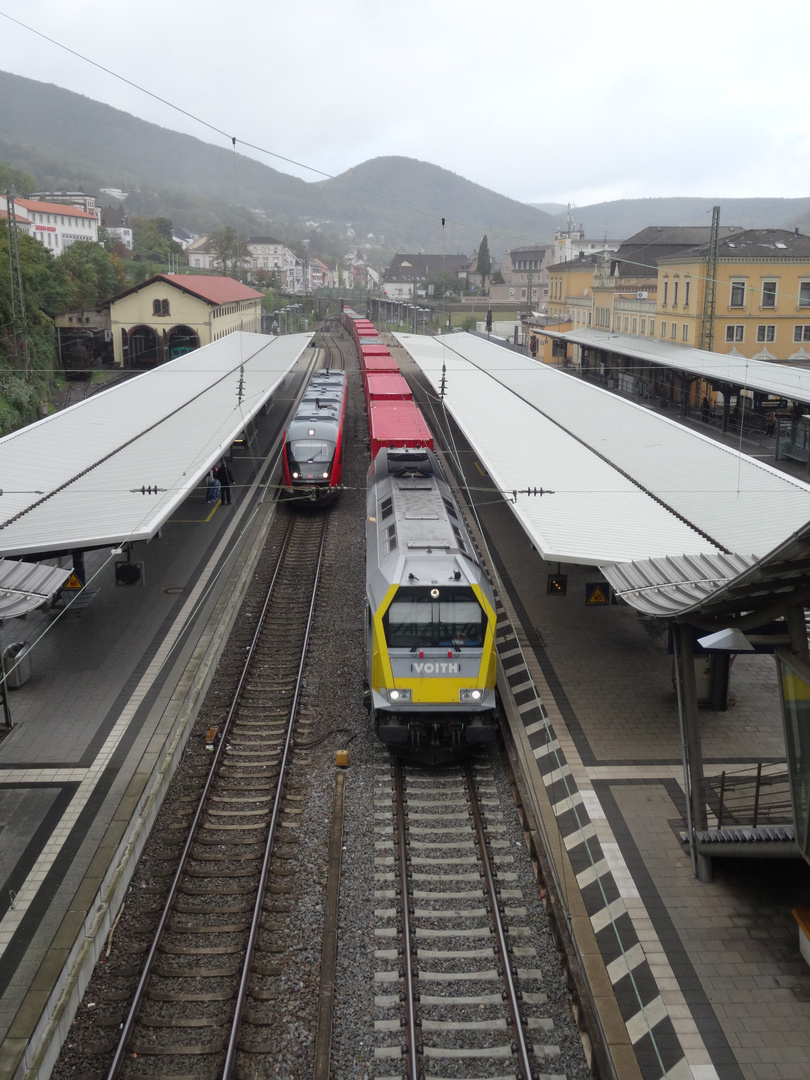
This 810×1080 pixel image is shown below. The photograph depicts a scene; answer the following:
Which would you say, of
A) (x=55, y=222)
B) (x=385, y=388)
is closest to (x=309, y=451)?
(x=385, y=388)

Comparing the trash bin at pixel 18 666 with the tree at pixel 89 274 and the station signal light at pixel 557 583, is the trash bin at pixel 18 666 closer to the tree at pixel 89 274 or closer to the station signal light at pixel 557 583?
the station signal light at pixel 557 583

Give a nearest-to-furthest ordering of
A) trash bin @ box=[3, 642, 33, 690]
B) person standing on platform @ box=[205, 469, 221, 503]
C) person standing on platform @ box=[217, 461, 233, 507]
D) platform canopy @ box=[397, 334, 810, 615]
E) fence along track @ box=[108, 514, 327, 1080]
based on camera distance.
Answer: fence along track @ box=[108, 514, 327, 1080], platform canopy @ box=[397, 334, 810, 615], trash bin @ box=[3, 642, 33, 690], person standing on platform @ box=[205, 469, 221, 503], person standing on platform @ box=[217, 461, 233, 507]

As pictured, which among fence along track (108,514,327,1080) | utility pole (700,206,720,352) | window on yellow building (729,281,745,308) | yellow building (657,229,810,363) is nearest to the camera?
fence along track (108,514,327,1080)

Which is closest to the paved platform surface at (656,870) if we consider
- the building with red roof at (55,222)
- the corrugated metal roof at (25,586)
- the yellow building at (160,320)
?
the corrugated metal roof at (25,586)

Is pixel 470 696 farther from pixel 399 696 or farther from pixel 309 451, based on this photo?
pixel 309 451

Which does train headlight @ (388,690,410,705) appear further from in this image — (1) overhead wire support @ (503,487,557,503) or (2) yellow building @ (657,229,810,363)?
(2) yellow building @ (657,229,810,363)

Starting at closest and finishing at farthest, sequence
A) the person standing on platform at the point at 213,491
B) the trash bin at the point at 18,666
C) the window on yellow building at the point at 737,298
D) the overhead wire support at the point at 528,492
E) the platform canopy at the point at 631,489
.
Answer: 1. the platform canopy at the point at 631,489
2. the trash bin at the point at 18,666
3. the overhead wire support at the point at 528,492
4. the person standing on platform at the point at 213,491
5. the window on yellow building at the point at 737,298

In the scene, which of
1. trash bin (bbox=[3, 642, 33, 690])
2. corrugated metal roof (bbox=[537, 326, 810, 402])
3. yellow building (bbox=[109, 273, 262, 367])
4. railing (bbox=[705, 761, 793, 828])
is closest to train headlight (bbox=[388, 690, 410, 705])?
railing (bbox=[705, 761, 793, 828])

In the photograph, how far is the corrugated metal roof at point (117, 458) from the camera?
15.2 m

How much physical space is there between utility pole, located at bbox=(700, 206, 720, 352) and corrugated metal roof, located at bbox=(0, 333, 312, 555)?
19.5 metres

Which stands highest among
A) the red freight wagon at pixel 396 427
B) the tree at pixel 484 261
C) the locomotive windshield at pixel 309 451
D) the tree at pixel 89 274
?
the tree at pixel 484 261

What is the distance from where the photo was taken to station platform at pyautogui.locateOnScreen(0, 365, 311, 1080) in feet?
28.5

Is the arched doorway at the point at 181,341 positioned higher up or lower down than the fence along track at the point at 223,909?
higher up

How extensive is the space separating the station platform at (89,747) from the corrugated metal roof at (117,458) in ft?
5.98
